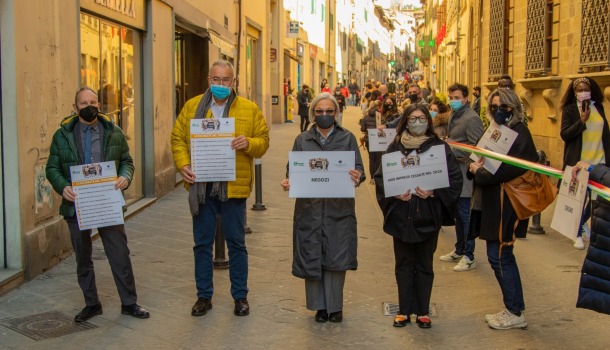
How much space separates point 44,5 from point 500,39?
13.7m

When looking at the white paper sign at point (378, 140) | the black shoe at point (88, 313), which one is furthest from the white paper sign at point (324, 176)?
the white paper sign at point (378, 140)

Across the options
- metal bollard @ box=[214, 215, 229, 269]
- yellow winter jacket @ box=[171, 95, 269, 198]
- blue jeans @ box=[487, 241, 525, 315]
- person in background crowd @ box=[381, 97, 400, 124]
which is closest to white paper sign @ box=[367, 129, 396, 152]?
person in background crowd @ box=[381, 97, 400, 124]

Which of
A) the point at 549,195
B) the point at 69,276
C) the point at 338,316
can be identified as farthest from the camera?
the point at 69,276

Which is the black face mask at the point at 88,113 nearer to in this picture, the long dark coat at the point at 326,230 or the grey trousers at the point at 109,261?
the grey trousers at the point at 109,261

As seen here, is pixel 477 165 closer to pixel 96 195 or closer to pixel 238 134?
pixel 238 134

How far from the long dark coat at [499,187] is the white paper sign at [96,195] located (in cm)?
276

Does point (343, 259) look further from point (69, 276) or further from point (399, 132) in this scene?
point (69, 276)

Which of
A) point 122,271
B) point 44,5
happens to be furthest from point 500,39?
point 122,271

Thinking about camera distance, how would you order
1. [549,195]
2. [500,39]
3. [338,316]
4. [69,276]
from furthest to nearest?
[500,39] < [69,276] < [338,316] < [549,195]

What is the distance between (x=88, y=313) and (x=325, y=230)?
1953 millimetres

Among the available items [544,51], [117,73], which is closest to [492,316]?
[117,73]

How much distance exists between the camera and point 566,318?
6516mm

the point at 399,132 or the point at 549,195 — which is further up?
the point at 399,132

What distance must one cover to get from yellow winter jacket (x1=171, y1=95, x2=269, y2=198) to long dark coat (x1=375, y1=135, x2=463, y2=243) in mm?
1068
